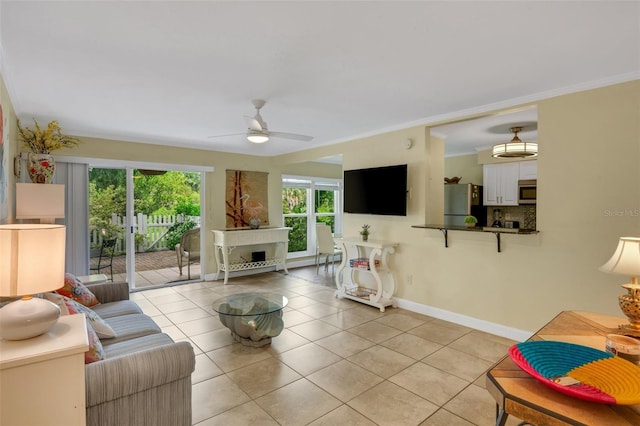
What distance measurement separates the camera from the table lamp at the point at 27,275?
132 centimetres

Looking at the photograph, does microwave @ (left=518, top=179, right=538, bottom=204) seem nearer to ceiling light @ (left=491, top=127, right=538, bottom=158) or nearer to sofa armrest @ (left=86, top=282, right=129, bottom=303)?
ceiling light @ (left=491, top=127, right=538, bottom=158)

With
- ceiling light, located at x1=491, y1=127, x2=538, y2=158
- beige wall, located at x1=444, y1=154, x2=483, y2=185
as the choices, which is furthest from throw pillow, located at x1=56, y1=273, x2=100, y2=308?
beige wall, located at x1=444, y1=154, x2=483, y2=185

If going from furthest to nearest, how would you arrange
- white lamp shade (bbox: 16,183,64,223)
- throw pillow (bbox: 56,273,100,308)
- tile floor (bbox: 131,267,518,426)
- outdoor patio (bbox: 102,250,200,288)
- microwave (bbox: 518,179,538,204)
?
outdoor patio (bbox: 102,250,200,288)
microwave (bbox: 518,179,538,204)
white lamp shade (bbox: 16,183,64,223)
throw pillow (bbox: 56,273,100,308)
tile floor (bbox: 131,267,518,426)

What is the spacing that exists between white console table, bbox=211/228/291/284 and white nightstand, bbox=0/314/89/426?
4285 mm

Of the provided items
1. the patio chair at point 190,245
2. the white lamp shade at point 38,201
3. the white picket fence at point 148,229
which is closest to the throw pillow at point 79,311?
the white lamp shade at point 38,201

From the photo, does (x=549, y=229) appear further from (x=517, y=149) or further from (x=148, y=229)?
(x=148, y=229)

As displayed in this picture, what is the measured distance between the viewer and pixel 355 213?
15.8 feet

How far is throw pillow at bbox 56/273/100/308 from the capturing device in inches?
104

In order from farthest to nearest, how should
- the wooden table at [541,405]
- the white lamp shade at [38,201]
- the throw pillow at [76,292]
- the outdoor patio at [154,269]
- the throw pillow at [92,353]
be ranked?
the outdoor patio at [154,269] → the white lamp shade at [38,201] → the throw pillow at [76,292] → the throw pillow at [92,353] → the wooden table at [541,405]

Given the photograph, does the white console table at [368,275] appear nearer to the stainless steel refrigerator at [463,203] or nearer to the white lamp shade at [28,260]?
the stainless steel refrigerator at [463,203]

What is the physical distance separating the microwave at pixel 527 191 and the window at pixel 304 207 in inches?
148

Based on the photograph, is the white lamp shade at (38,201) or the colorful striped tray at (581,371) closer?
the colorful striped tray at (581,371)

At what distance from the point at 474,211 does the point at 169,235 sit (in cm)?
577

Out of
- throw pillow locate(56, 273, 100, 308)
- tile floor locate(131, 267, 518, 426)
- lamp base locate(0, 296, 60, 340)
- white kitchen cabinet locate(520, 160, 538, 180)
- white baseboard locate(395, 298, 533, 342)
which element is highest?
white kitchen cabinet locate(520, 160, 538, 180)
